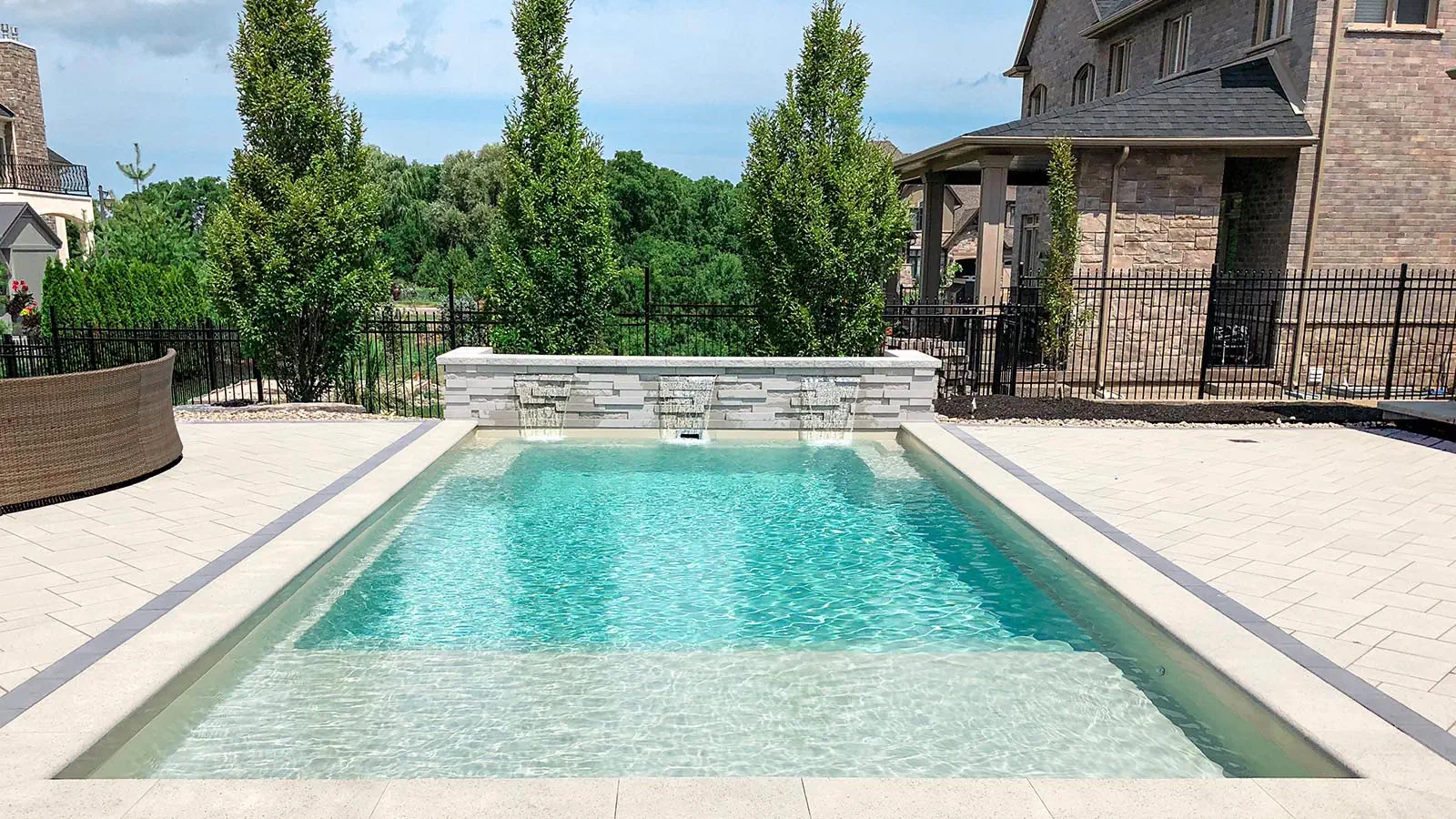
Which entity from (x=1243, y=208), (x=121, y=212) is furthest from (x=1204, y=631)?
(x=121, y=212)

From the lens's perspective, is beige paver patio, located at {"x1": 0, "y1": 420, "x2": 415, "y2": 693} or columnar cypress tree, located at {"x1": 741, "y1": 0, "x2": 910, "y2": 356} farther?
columnar cypress tree, located at {"x1": 741, "y1": 0, "x2": 910, "y2": 356}

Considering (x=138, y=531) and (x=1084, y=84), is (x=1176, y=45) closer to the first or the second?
(x=1084, y=84)

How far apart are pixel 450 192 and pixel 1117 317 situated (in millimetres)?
37683

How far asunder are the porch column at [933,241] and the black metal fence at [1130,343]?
117cm

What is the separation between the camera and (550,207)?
41.3ft

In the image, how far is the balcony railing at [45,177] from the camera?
36.6 m

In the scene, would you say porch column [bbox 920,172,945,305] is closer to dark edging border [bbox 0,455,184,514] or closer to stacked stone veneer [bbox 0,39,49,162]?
dark edging border [bbox 0,455,184,514]

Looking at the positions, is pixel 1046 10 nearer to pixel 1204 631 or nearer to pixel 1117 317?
pixel 1117 317

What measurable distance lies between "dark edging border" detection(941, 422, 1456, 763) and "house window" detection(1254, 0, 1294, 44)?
13765mm

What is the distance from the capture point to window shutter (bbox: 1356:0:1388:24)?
1571 cm

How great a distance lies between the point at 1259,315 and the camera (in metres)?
16.5

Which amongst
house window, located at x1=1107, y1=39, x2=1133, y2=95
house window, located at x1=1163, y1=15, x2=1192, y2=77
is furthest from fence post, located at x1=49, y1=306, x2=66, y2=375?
house window, located at x1=1107, y1=39, x2=1133, y2=95

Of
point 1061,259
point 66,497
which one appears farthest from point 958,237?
point 66,497

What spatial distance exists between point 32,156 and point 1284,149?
48.4 metres
